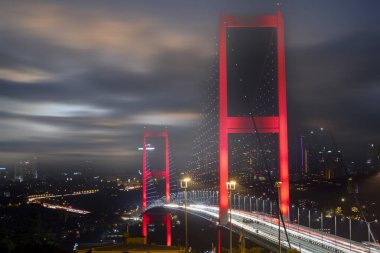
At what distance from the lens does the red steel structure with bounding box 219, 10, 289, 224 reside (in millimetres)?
21141

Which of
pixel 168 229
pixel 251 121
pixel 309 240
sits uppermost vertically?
pixel 251 121

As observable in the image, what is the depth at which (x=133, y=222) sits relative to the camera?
1959 inches

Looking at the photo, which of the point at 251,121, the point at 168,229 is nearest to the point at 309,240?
the point at 251,121

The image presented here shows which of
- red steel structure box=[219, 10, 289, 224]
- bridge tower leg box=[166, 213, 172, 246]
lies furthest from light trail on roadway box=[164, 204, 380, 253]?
bridge tower leg box=[166, 213, 172, 246]

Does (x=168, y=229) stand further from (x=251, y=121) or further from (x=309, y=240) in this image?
(x=309, y=240)

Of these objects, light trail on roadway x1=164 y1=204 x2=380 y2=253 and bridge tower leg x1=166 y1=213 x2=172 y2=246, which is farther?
bridge tower leg x1=166 y1=213 x2=172 y2=246

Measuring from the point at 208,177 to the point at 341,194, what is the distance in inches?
424

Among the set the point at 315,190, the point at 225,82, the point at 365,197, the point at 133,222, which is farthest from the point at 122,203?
the point at 225,82

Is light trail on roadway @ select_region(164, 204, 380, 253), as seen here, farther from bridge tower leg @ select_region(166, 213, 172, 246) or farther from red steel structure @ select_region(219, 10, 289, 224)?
bridge tower leg @ select_region(166, 213, 172, 246)

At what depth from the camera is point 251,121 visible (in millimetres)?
21906

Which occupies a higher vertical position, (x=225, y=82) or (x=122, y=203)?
(x=225, y=82)

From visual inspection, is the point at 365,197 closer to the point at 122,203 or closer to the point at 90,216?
the point at 90,216

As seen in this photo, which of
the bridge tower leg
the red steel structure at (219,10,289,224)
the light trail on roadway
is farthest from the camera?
the bridge tower leg

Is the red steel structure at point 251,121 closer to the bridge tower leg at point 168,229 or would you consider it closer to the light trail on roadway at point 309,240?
the light trail on roadway at point 309,240
